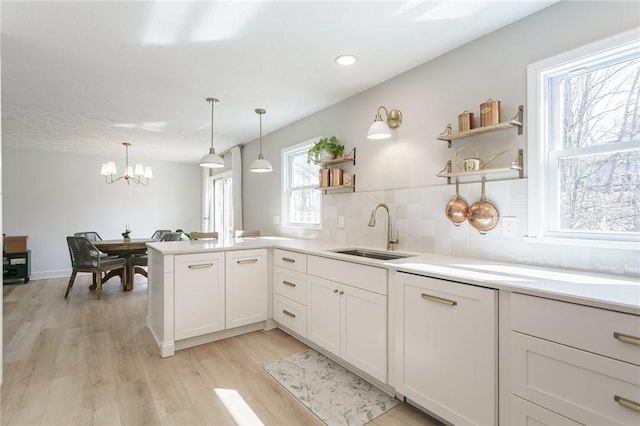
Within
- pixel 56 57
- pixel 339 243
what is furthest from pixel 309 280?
pixel 56 57

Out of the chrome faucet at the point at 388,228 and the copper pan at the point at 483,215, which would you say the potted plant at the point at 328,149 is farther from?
the copper pan at the point at 483,215

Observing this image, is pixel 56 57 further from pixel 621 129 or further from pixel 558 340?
pixel 621 129

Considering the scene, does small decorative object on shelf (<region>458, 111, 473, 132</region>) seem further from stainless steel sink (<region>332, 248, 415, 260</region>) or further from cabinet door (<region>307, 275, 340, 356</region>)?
cabinet door (<region>307, 275, 340, 356</region>)

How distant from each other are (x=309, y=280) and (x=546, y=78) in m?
2.06

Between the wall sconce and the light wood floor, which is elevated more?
the wall sconce

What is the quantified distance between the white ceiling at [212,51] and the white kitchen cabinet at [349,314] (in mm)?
1556

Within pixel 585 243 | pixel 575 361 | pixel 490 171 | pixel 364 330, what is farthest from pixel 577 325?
pixel 364 330

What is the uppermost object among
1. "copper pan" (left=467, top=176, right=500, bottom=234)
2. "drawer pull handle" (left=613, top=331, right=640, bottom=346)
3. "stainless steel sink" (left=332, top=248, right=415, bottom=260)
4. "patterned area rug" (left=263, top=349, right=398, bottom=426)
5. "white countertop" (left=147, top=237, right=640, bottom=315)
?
"copper pan" (left=467, top=176, right=500, bottom=234)

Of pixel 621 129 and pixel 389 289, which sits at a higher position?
pixel 621 129

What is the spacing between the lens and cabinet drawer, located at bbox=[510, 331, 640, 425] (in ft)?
3.47

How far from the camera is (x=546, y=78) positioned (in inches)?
71.9

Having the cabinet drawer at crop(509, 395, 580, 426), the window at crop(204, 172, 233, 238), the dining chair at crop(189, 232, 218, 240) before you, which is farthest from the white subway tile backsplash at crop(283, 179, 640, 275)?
the window at crop(204, 172, 233, 238)

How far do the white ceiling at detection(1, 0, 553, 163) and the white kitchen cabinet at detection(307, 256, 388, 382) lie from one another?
1.56 meters

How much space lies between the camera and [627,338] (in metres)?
1.03
